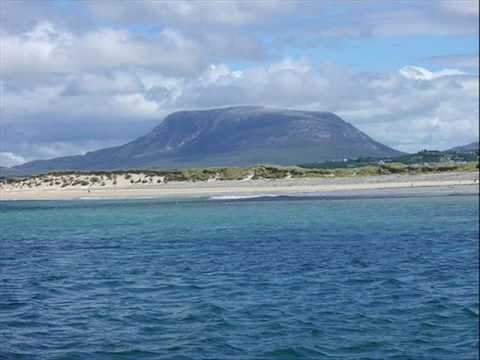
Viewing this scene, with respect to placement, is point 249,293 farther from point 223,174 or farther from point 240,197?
point 223,174

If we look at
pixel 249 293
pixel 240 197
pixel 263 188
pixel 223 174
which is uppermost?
pixel 223 174

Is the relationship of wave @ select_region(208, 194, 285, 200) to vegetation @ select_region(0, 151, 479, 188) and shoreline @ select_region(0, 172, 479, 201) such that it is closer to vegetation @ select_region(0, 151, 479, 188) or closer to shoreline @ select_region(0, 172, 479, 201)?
shoreline @ select_region(0, 172, 479, 201)

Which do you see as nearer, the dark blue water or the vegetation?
the dark blue water

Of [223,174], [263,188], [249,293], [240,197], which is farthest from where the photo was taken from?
[223,174]

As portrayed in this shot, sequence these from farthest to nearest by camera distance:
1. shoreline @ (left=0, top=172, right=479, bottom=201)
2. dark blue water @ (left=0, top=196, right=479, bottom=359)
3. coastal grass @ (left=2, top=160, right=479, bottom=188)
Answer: coastal grass @ (left=2, top=160, right=479, bottom=188)
shoreline @ (left=0, top=172, right=479, bottom=201)
dark blue water @ (left=0, top=196, right=479, bottom=359)

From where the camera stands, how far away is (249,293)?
62.0ft

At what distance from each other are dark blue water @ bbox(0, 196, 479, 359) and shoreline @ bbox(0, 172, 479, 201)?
110 ft

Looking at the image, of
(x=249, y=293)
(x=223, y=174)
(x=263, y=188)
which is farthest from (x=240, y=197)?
(x=249, y=293)

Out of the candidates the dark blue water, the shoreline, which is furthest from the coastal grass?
the dark blue water

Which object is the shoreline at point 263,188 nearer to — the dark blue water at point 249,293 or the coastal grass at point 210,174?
the coastal grass at point 210,174

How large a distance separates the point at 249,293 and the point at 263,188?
6317cm

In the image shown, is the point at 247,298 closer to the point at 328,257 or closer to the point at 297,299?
the point at 297,299

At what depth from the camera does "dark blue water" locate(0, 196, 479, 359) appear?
45.6ft

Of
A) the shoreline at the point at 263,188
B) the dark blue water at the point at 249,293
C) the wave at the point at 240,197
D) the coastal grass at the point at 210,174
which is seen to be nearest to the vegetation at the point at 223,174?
the coastal grass at the point at 210,174
